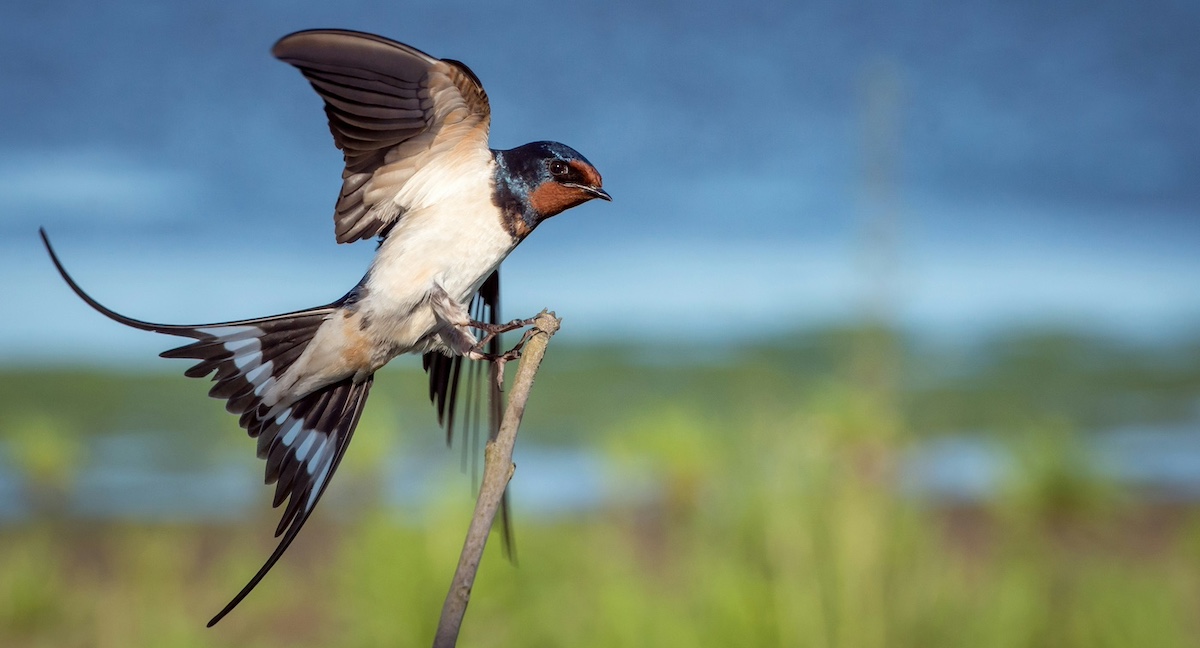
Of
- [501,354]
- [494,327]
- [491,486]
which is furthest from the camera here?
[501,354]

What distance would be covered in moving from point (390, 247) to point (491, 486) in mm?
458

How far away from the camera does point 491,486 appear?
1284mm

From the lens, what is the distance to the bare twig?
3.93 feet

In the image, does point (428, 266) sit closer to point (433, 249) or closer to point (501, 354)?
point (433, 249)

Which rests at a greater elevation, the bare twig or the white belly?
the white belly

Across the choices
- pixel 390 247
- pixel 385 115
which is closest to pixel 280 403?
pixel 390 247

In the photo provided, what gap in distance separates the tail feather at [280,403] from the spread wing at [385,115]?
16 cm

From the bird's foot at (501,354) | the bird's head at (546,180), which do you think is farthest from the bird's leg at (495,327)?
the bird's head at (546,180)

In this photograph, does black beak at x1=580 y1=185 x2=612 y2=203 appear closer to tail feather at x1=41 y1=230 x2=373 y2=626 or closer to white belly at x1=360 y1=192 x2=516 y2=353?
white belly at x1=360 y1=192 x2=516 y2=353

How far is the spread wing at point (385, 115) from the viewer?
1429 millimetres

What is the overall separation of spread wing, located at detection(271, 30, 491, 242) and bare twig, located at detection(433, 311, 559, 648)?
1.04ft

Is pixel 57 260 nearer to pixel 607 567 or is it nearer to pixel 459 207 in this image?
pixel 459 207

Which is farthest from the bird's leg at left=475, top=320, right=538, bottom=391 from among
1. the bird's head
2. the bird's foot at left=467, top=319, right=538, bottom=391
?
the bird's head

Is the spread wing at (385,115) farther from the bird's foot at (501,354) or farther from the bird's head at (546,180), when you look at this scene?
the bird's foot at (501,354)
